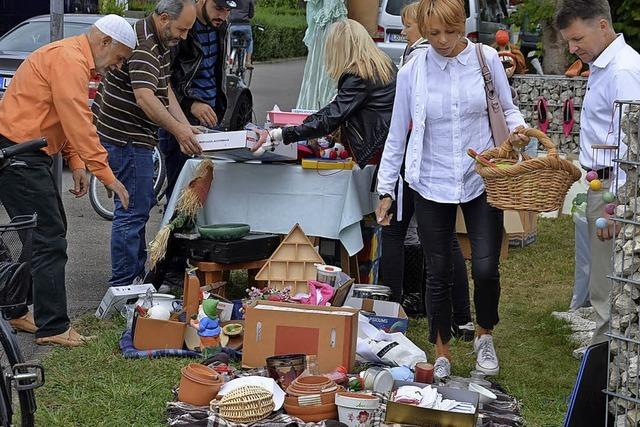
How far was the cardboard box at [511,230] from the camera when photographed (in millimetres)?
7368

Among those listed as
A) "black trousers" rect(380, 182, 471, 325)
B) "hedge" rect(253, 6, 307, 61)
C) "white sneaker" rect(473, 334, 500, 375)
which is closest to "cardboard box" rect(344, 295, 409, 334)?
"black trousers" rect(380, 182, 471, 325)

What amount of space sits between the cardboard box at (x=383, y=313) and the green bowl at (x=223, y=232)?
0.83m

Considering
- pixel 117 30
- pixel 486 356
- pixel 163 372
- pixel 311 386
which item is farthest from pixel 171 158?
pixel 311 386

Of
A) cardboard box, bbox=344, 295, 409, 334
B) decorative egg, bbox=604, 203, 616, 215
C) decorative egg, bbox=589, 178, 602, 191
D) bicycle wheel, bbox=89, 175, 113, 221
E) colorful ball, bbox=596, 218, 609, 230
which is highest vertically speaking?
decorative egg, bbox=589, 178, 602, 191

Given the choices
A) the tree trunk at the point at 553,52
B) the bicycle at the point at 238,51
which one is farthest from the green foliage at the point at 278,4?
the tree trunk at the point at 553,52

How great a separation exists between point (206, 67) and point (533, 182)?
328 cm

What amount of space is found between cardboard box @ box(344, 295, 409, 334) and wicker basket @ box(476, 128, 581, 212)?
1.44m

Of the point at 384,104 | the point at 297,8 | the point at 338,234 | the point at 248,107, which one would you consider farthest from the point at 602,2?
the point at 297,8

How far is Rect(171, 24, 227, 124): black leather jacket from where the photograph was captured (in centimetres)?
695

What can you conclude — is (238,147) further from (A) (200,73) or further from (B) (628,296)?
(B) (628,296)

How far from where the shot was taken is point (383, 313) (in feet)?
19.7

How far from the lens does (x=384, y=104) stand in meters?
6.34

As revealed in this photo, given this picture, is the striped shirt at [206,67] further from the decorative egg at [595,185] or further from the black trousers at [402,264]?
the decorative egg at [595,185]

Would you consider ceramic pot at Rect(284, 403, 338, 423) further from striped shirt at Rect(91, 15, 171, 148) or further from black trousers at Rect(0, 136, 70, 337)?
striped shirt at Rect(91, 15, 171, 148)
